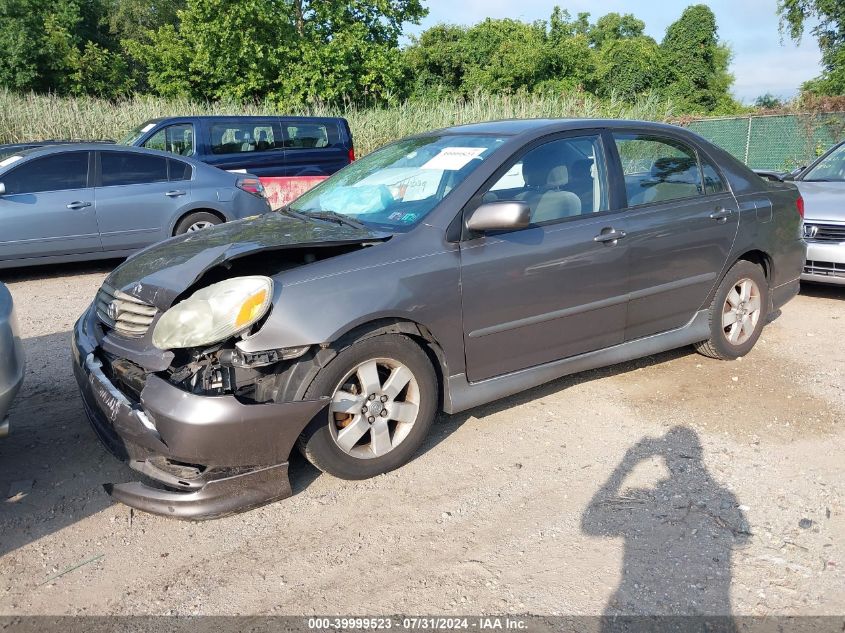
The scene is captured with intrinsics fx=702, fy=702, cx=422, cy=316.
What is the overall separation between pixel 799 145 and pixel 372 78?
615 inches

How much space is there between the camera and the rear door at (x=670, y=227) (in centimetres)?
432

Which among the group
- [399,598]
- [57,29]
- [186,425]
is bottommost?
[399,598]

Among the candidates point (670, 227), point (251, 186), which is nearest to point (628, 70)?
point (251, 186)

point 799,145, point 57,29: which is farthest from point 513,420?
point 57,29

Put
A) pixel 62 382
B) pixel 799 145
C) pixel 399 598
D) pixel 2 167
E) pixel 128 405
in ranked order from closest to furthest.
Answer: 1. pixel 399 598
2. pixel 128 405
3. pixel 62 382
4. pixel 2 167
5. pixel 799 145

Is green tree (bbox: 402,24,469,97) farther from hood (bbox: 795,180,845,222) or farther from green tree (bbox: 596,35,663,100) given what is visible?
hood (bbox: 795,180,845,222)

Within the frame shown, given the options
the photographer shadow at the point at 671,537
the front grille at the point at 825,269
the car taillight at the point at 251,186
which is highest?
the car taillight at the point at 251,186

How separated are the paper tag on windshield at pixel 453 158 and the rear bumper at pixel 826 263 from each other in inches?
172

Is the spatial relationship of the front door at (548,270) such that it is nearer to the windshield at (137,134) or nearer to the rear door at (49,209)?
the rear door at (49,209)

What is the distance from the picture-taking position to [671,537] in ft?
9.86

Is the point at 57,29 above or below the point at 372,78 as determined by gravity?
above

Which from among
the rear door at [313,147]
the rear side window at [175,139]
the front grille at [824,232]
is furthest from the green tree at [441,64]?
the front grille at [824,232]

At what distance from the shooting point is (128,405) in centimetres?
306

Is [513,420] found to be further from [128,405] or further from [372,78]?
[372,78]
